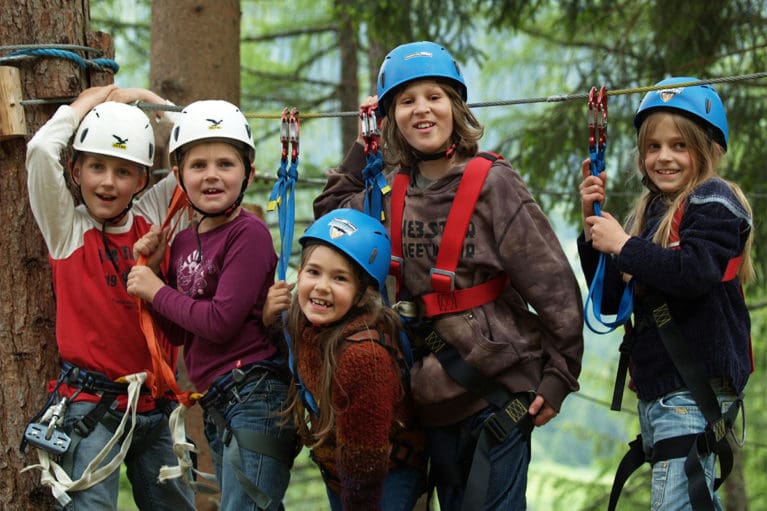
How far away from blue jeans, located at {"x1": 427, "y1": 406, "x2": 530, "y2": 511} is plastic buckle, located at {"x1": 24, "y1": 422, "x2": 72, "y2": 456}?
1.47 m

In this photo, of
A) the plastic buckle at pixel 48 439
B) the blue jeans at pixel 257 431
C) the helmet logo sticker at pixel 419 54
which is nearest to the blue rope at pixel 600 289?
the helmet logo sticker at pixel 419 54

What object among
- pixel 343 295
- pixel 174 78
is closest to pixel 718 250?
pixel 343 295

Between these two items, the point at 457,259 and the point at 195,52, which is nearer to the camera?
the point at 457,259

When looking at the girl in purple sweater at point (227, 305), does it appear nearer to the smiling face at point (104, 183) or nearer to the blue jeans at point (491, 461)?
the smiling face at point (104, 183)

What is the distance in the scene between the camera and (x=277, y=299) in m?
3.65

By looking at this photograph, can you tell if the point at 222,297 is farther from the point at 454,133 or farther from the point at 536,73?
the point at 536,73

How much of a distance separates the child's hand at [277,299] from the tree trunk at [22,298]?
1147 millimetres

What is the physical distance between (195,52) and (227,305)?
116 inches

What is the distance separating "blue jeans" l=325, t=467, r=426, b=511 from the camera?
359 cm

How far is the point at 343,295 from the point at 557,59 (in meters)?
8.36

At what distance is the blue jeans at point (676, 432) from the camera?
342cm

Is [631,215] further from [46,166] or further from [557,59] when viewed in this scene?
[557,59]

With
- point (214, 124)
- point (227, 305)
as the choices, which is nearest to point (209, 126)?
point (214, 124)

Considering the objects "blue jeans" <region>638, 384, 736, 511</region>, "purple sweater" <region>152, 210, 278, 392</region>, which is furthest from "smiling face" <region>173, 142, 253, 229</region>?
"blue jeans" <region>638, 384, 736, 511</region>
